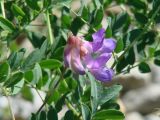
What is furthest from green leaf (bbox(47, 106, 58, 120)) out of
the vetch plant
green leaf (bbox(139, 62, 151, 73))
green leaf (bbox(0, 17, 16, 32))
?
green leaf (bbox(139, 62, 151, 73))

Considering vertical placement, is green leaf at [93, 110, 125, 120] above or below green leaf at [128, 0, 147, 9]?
below

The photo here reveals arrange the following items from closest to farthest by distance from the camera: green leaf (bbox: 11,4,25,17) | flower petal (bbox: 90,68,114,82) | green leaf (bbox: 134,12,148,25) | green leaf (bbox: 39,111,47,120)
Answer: flower petal (bbox: 90,68,114,82), green leaf (bbox: 39,111,47,120), green leaf (bbox: 11,4,25,17), green leaf (bbox: 134,12,148,25)

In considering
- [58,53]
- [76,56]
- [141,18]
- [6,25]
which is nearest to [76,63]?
[76,56]

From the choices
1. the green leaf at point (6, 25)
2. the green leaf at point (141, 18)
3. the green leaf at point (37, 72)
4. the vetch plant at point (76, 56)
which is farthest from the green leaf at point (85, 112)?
the green leaf at point (141, 18)

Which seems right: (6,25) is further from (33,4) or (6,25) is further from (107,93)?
(107,93)

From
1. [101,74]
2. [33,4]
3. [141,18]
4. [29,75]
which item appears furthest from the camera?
[141,18]

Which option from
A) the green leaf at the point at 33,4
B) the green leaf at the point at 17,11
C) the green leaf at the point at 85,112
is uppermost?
the green leaf at the point at 33,4

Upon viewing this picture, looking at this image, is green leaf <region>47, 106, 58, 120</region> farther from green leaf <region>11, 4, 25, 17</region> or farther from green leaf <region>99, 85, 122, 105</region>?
green leaf <region>11, 4, 25, 17</region>

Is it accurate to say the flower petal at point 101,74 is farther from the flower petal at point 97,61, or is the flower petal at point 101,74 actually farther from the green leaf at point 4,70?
the green leaf at point 4,70
